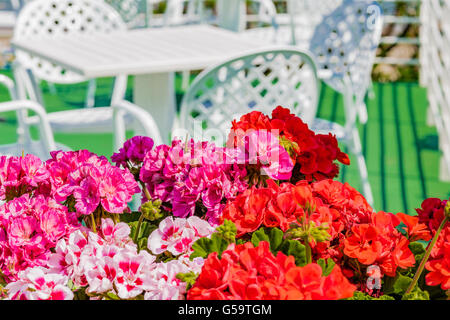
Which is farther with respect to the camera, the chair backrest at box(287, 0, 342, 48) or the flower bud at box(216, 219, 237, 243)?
the chair backrest at box(287, 0, 342, 48)

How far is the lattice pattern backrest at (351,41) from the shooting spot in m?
2.80

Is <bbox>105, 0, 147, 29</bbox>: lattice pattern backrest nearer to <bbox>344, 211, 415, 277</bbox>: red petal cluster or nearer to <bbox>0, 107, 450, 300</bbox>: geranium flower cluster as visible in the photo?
<bbox>0, 107, 450, 300</bbox>: geranium flower cluster

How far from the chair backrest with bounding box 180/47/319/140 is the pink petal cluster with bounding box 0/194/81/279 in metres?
1.04

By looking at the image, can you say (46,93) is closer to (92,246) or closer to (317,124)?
(317,124)

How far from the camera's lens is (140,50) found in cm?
264

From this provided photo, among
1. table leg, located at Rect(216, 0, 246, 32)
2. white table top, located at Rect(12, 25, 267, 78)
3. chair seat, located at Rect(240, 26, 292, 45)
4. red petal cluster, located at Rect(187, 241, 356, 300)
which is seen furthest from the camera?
table leg, located at Rect(216, 0, 246, 32)

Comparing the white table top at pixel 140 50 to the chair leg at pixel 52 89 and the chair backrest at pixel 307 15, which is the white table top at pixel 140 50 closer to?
the chair backrest at pixel 307 15

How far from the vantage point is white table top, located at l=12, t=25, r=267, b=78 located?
2354mm

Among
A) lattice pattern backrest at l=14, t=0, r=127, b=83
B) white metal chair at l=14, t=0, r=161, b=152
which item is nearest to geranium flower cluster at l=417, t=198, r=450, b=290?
white metal chair at l=14, t=0, r=161, b=152

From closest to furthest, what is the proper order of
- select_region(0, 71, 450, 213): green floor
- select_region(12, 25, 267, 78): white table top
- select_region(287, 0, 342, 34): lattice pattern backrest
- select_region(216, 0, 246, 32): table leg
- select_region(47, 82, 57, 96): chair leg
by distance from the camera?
select_region(12, 25, 267, 78): white table top
select_region(0, 71, 450, 213): green floor
select_region(216, 0, 246, 32): table leg
select_region(287, 0, 342, 34): lattice pattern backrest
select_region(47, 82, 57, 96): chair leg

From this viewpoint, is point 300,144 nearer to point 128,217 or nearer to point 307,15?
point 128,217

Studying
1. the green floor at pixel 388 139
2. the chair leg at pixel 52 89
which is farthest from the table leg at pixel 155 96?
the chair leg at pixel 52 89

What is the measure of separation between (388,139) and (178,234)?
3.73 metres

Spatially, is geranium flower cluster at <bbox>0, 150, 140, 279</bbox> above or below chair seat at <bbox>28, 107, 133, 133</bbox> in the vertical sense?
above
